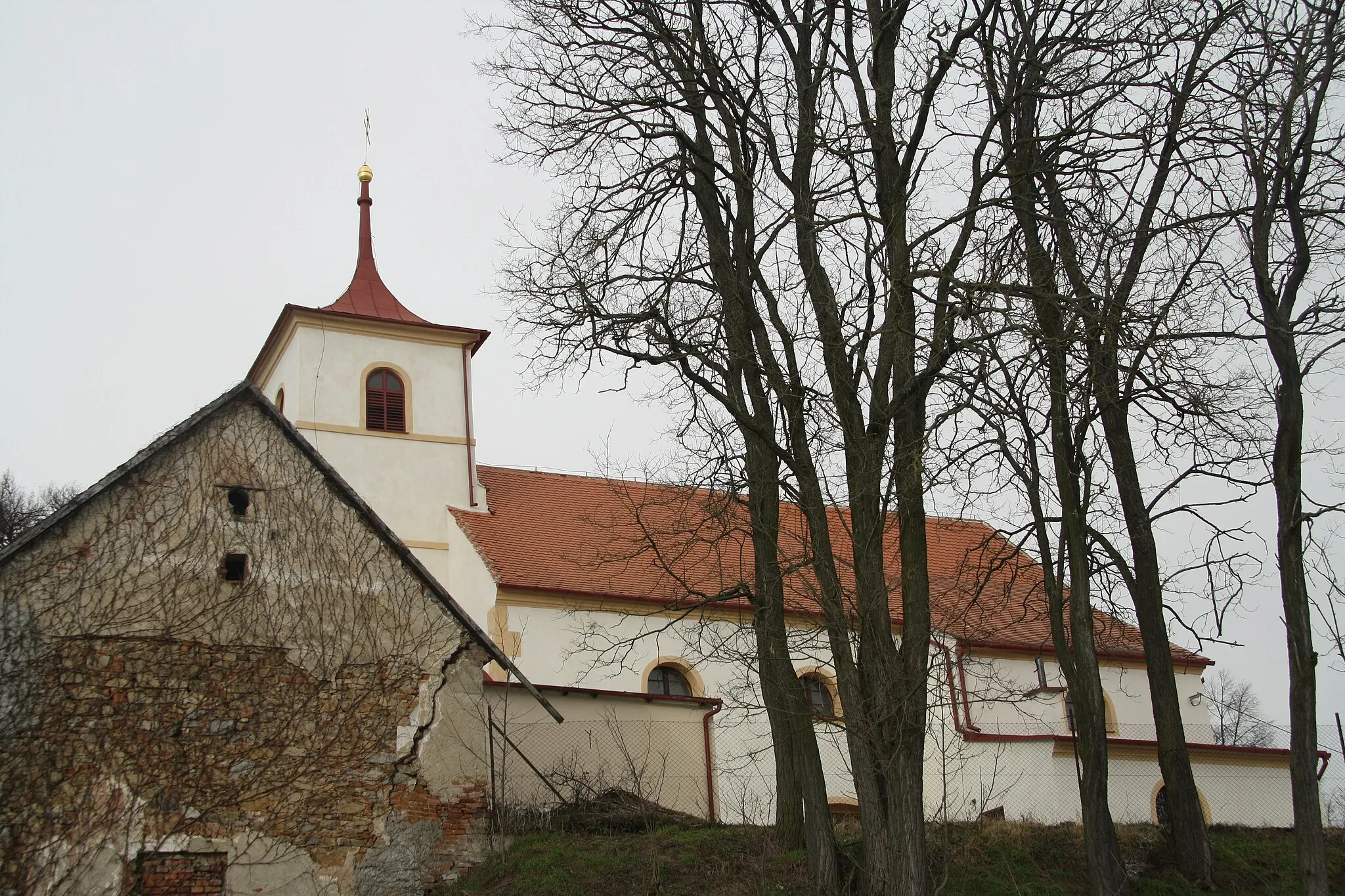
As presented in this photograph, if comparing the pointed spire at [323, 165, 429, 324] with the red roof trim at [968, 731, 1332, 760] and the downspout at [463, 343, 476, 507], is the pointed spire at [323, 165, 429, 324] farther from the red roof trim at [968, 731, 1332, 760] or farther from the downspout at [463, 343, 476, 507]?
the red roof trim at [968, 731, 1332, 760]

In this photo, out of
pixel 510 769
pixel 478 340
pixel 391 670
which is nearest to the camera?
pixel 391 670

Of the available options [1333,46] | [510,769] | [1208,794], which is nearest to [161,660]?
[510,769]

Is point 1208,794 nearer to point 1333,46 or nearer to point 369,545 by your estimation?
point 1333,46

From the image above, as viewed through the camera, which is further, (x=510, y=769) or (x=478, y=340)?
(x=478, y=340)

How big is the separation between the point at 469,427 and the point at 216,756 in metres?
13.2

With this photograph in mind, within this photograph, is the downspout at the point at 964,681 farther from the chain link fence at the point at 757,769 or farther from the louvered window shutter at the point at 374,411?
the louvered window shutter at the point at 374,411

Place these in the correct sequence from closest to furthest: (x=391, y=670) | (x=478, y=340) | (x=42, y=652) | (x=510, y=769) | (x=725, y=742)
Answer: (x=42, y=652) < (x=391, y=670) < (x=510, y=769) < (x=725, y=742) < (x=478, y=340)

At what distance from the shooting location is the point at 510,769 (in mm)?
16125

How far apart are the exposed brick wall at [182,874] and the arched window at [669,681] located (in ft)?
Answer: 36.1

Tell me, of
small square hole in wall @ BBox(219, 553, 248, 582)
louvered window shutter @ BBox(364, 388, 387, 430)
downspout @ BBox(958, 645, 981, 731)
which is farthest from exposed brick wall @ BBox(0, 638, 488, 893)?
louvered window shutter @ BBox(364, 388, 387, 430)

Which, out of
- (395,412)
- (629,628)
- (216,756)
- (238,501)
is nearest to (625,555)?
(629,628)

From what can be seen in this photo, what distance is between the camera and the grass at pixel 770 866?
1320 cm

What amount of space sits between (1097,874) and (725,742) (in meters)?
8.35

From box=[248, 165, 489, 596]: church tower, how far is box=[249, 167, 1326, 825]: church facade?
4cm
